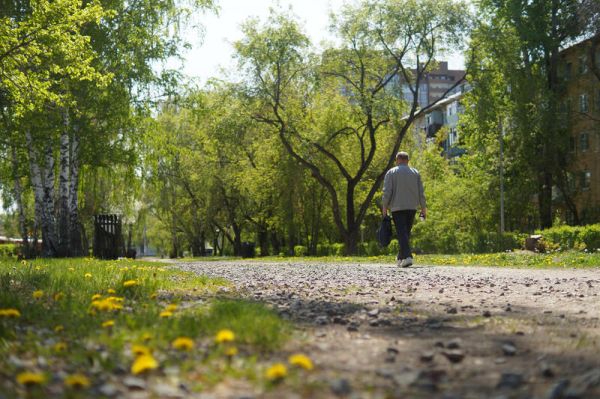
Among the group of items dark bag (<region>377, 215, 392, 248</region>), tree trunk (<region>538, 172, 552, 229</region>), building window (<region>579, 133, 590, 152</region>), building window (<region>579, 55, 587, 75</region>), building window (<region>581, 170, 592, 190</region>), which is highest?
building window (<region>579, 55, 587, 75</region>)

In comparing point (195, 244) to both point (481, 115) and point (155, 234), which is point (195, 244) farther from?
point (481, 115)

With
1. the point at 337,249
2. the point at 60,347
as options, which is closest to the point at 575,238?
the point at 337,249

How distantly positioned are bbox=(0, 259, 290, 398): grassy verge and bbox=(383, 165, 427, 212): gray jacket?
791 centimetres

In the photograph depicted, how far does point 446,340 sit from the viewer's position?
4832 mm

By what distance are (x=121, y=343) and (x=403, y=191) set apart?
10.6m

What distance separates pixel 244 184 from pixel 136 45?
23.8 m

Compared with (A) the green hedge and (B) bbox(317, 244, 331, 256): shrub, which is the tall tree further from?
(A) the green hedge

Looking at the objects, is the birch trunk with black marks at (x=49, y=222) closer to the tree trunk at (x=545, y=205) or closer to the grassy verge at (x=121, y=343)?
the grassy verge at (x=121, y=343)

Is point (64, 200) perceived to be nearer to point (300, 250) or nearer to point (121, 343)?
point (121, 343)

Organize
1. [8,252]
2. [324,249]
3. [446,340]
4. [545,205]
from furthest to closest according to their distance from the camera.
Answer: [324,249]
[545,205]
[8,252]
[446,340]

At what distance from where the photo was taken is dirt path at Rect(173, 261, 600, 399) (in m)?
3.39

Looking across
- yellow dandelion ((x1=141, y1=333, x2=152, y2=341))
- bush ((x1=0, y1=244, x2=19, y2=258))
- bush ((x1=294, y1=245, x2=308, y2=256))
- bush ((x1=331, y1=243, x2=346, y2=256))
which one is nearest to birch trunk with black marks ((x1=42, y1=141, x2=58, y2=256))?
bush ((x1=0, y1=244, x2=19, y2=258))

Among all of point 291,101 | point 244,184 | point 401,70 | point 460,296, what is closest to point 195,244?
point 244,184

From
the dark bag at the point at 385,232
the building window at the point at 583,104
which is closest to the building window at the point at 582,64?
the building window at the point at 583,104
